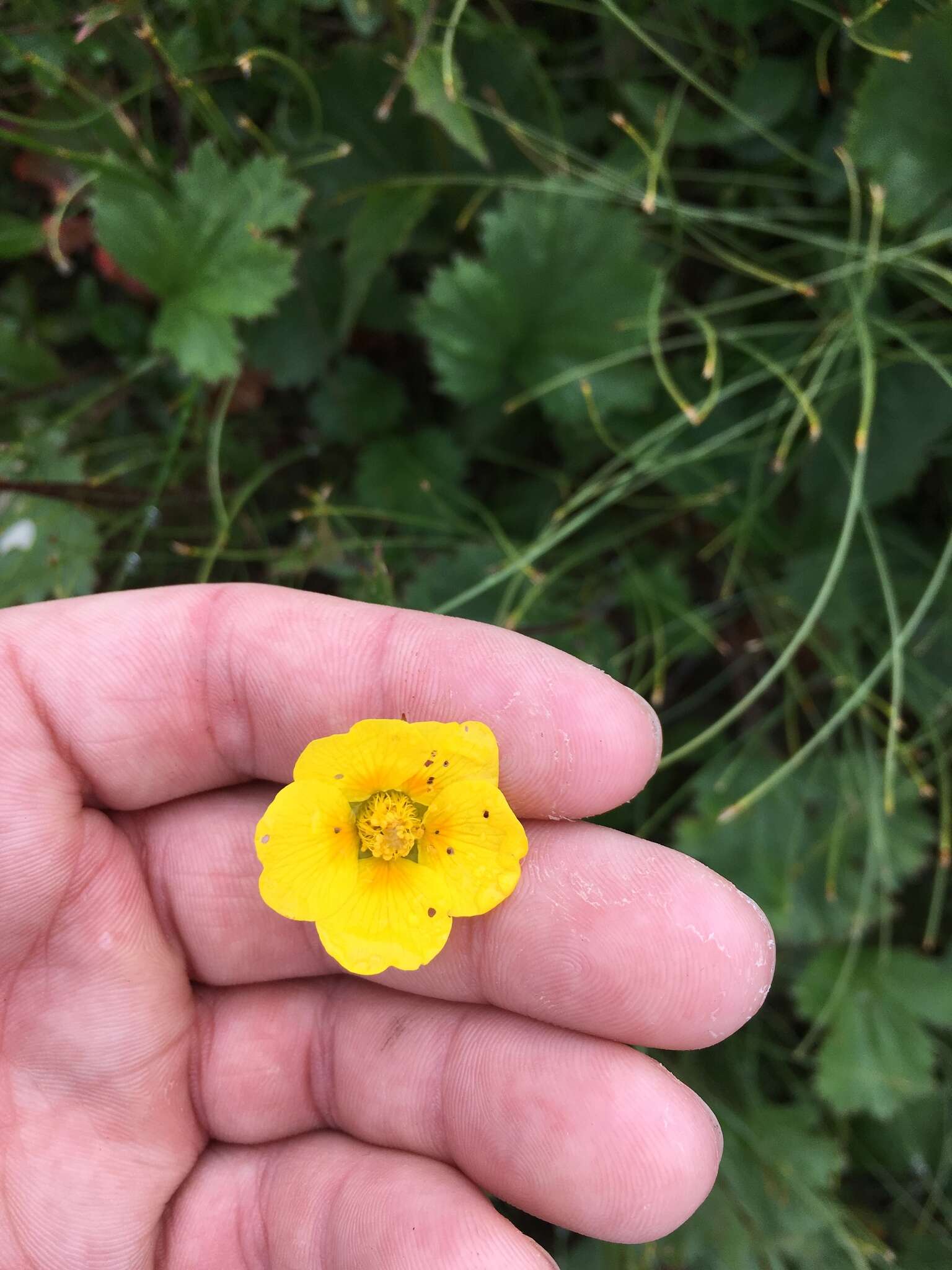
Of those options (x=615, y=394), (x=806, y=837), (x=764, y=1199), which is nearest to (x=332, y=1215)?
(x=764, y=1199)

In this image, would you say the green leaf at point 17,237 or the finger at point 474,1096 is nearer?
the finger at point 474,1096

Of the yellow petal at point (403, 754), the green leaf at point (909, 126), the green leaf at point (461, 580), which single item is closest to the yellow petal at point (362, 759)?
the yellow petal at point (403, 754)

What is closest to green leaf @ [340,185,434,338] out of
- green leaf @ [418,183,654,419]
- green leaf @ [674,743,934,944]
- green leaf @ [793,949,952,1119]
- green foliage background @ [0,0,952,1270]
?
green foliage background @ [0,0,952,1270]

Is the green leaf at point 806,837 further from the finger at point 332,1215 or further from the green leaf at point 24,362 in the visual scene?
the green leaf at point 24,362

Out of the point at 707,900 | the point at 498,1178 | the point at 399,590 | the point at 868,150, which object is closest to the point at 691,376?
the point at 868,150

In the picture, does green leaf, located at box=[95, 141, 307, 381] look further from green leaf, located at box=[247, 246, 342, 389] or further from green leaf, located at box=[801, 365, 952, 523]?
green leaf, located at box=[801, 365, 952, 523]

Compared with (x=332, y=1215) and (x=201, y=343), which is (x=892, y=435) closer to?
(x=201, y=343)
